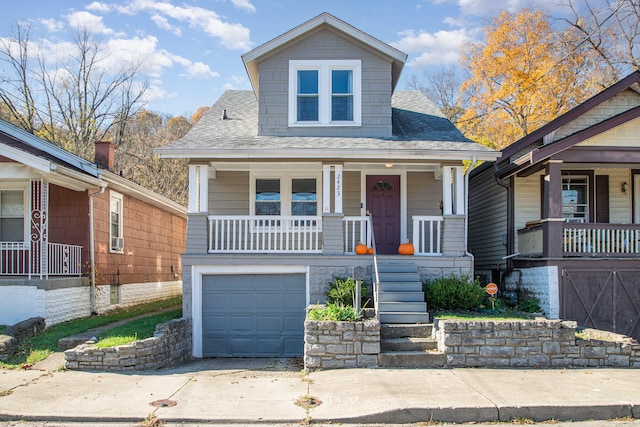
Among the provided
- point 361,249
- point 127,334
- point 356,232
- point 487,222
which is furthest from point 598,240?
point 127,334

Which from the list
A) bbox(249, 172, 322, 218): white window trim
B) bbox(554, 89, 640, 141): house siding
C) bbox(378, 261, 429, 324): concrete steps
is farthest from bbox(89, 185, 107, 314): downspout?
bbox(554, 89, 640, 141): house siding

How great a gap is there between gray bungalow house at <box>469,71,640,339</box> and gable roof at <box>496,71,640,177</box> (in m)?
0.02

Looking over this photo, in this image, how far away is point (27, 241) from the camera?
44.3 feet

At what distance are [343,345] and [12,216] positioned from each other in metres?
9.34

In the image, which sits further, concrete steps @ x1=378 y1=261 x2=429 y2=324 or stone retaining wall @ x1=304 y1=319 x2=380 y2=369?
concrete steps @ x1=378 y1=261 x2=429 y2=324

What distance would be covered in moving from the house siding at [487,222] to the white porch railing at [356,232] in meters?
3.77

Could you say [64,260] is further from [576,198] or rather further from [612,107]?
[612,107]

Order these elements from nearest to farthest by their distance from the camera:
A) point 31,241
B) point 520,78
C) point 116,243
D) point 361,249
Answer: point 361,249 < point 31,241 < point 116,243 < point 520,78

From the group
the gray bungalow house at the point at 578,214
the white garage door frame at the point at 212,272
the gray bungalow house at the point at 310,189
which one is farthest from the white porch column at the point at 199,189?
the gray bungalow house at the point at 578,214

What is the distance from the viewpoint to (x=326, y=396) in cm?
758

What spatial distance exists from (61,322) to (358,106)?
8.33 meters

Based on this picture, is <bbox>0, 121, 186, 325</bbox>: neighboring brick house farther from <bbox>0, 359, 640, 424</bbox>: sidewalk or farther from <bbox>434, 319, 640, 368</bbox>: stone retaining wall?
<bbox>434, 319, 640, 368</bbox>: stone retaining wall

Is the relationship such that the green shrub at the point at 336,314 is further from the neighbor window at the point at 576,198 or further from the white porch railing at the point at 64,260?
the neighbor window at the point at 576,198

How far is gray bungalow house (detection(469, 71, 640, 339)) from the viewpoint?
12.1m
